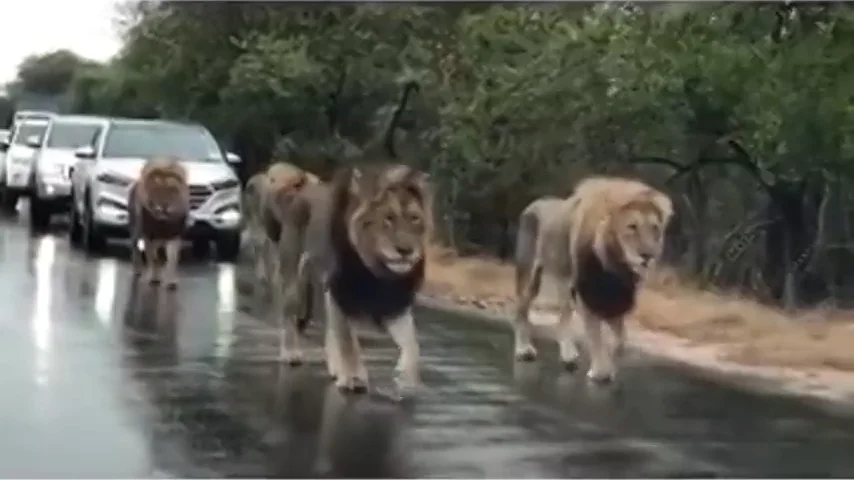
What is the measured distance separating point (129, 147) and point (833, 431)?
177 centimetres

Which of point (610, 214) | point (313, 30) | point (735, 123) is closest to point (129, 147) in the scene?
point (313, 30)

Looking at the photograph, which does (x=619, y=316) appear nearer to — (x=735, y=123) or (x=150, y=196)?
(x=735, y=123)

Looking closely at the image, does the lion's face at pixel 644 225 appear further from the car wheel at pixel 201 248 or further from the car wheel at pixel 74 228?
the car wheel at pixel 74 228

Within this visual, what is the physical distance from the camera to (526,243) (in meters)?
4.69

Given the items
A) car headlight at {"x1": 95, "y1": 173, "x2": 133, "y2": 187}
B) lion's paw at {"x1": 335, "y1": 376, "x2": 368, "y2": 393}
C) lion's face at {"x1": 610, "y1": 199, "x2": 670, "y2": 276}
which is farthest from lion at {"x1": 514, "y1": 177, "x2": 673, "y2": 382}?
car headlight at {"x1": 95, "y1": 173, "x2": 133, "y2": 187}

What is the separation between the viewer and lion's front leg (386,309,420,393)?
460 centimetres

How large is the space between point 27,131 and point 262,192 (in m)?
0.58

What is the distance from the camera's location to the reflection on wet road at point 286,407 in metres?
4.37

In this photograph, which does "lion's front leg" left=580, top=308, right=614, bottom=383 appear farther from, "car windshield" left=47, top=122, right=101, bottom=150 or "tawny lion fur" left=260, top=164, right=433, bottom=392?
"car windshield" left=47, top=122, right=101, bottom=150

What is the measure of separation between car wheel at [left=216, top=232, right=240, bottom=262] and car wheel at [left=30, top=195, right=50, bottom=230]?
41 centimetres

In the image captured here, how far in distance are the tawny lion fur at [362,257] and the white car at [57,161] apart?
1.68ft

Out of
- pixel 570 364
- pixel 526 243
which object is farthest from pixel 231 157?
pixel 570 364

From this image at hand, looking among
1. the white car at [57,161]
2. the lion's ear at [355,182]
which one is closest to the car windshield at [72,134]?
the white car at [57,161]

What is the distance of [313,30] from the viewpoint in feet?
15.3
